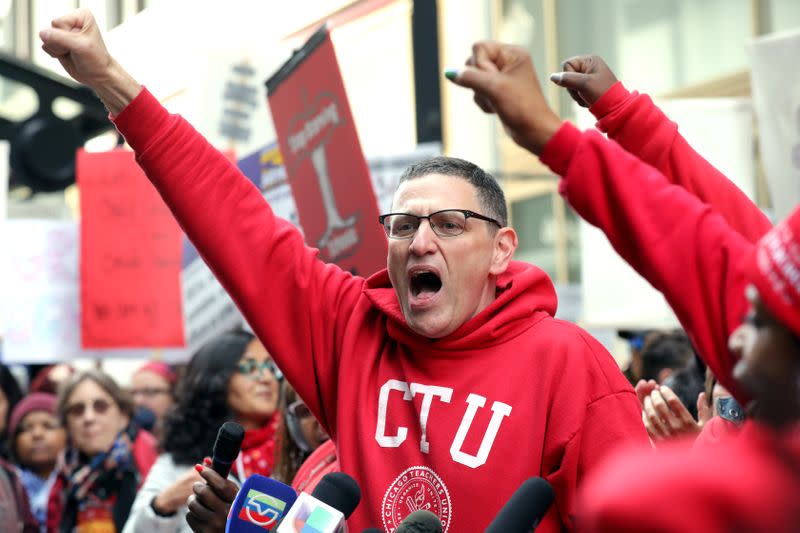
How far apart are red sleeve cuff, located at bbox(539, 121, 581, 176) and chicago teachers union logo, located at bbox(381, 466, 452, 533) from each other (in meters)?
0.82

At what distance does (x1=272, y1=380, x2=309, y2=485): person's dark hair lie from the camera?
3.95 metres

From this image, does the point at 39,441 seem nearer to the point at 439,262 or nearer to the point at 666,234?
the point at 439,262

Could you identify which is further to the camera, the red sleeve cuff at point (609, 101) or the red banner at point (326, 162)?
the red banner at point (326, 162)

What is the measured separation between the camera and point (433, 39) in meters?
4.34

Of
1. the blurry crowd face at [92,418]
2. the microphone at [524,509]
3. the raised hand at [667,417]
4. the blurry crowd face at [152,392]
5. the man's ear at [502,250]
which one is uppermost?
the man's ear at [502,250]

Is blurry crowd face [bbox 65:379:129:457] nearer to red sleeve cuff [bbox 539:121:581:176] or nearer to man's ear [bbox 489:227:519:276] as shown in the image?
man's ear [bbox 489:227:519:276]

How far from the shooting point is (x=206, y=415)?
15.6 feet

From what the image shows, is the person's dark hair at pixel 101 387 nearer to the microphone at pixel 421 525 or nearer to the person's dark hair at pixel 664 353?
the person's dark hair at pixel 664 353

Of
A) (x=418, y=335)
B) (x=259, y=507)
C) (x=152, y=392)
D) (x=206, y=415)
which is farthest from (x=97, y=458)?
(x=259, y=507)

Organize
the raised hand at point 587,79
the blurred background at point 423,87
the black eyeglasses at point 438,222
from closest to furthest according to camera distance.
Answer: the raised hand at point 587,79 → the black eyeglasses at point 438,222 → the blurred background at point 423,87

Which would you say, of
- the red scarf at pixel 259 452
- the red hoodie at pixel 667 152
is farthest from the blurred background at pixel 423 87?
the red hoodie at pixel 667 152

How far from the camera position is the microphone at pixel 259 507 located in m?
1.93

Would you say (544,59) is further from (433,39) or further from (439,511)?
(439,511)

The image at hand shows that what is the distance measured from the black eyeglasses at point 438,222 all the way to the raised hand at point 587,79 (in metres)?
0.45
